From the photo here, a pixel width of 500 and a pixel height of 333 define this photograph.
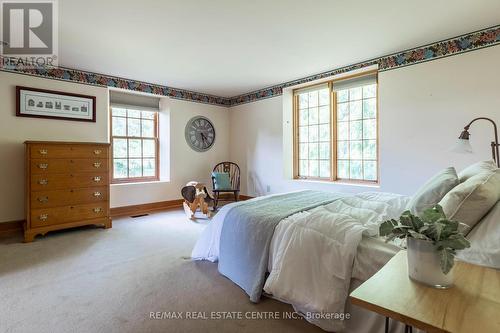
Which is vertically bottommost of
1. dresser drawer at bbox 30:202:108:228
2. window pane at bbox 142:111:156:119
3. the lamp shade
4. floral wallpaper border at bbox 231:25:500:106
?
dresser drawer at bbox 30:202:108:228

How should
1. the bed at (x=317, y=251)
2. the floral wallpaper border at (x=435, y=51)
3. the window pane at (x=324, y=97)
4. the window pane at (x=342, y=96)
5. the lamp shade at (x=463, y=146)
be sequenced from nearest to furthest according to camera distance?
the bed at (x=317, y=251) → the lamp shade at (x=463, y=146) → the floral wallpaper border at (x=435, y=51) → the window pane at (x=342, y=96) → the window pane at (x=324, y=97)

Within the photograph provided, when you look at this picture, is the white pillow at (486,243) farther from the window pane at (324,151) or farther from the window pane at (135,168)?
the window pane at (135,168)

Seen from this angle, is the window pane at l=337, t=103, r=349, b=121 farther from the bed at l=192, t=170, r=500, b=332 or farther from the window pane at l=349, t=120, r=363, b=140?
the bed at l=192, t=170, r=500, b=332

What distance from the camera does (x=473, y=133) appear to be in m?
2.95

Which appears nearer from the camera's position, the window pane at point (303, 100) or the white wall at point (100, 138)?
the white wall at point (100, 138)

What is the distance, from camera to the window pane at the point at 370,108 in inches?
157

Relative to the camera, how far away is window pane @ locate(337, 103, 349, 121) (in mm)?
4336

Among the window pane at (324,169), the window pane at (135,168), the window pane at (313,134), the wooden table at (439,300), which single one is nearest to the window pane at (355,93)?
the window pane at (313,134)

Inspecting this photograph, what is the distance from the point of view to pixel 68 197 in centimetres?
356

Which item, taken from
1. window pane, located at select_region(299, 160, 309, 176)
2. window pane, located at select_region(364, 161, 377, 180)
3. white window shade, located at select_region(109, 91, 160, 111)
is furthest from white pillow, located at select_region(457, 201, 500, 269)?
white window shade, located at select_region(109, 91, 160, 111)

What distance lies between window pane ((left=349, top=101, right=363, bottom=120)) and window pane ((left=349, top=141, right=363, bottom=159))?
1.31ft

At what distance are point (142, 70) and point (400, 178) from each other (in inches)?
160

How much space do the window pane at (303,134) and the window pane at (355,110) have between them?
877 mm

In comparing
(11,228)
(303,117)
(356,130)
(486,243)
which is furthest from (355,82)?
(11,228)
